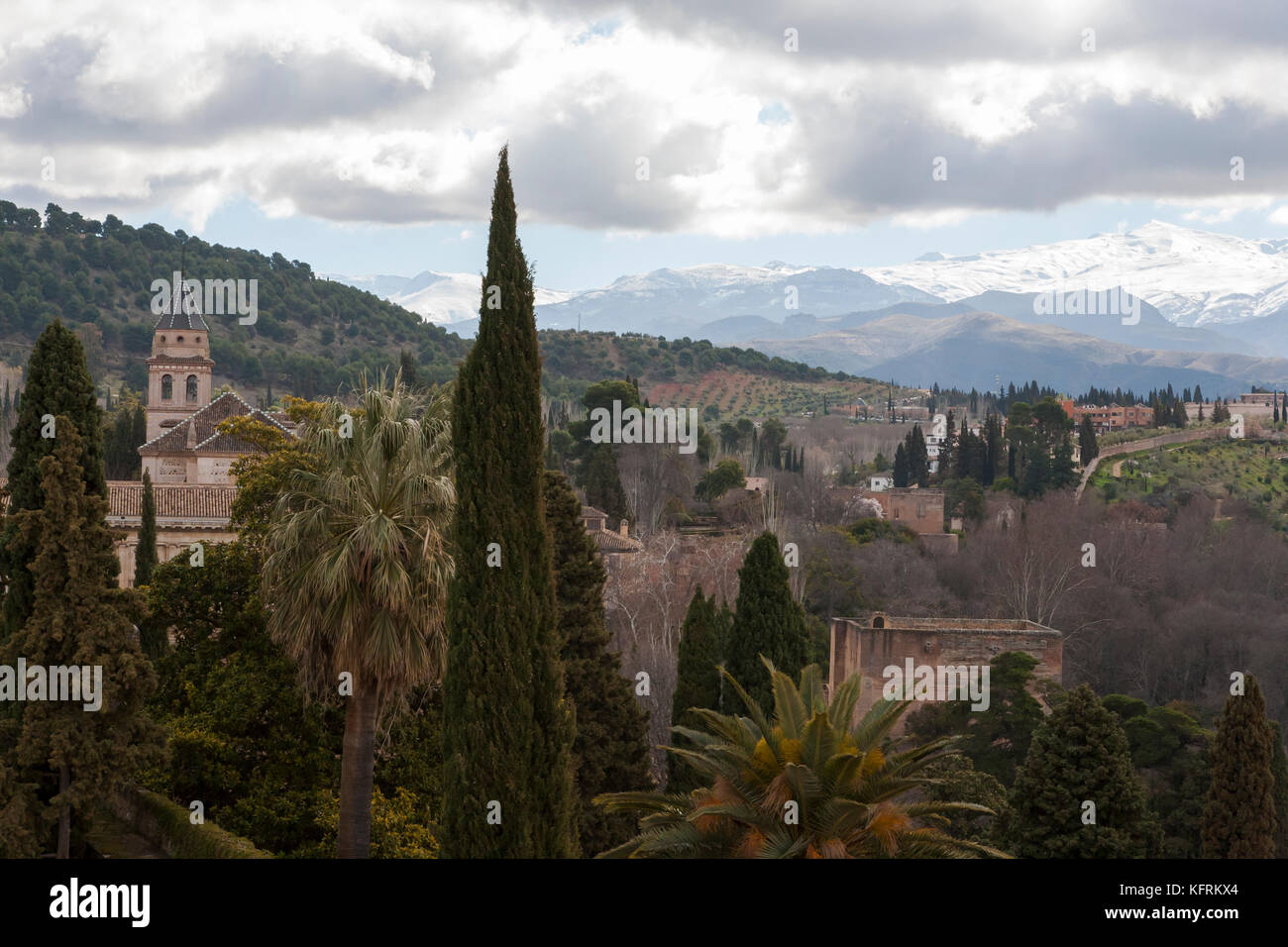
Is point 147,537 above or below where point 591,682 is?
above

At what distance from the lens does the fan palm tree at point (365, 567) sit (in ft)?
41.4

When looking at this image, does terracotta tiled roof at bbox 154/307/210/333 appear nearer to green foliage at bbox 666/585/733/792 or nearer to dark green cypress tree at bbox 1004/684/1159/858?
green foliage at bbox 666/585/733/792

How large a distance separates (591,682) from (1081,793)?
704 cm

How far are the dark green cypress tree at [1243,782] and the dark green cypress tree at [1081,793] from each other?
1.88m

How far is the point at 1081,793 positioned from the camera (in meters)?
17.5

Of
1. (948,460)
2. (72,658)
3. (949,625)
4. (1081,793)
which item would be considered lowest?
(1081,793)

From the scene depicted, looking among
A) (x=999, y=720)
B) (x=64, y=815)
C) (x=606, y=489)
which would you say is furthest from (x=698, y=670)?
(x=606, y=489)

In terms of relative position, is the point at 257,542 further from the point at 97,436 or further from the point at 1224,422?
the point at 1224,422

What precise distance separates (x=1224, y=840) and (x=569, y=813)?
12.6m

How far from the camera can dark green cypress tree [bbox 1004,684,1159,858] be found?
17281 mm

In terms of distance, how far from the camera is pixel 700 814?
8.96 m

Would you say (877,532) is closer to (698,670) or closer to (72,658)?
(698,670)

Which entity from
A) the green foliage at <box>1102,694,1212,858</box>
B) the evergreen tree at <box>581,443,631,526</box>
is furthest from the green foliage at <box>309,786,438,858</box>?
the evergreen tree at <box>581,443,631,526</box>

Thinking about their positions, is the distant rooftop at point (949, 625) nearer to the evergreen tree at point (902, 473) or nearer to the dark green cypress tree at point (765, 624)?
the dark green cypress tree at point (765, 624)
